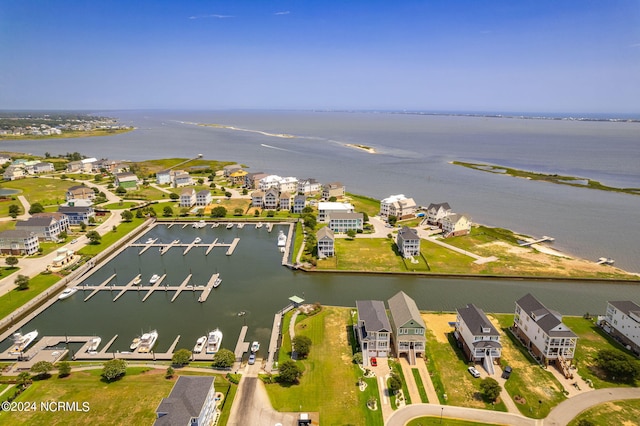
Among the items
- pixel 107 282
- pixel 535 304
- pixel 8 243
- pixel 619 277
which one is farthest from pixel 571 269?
pixel 8 243

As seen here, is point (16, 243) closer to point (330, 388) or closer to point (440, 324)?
point (330, 388)

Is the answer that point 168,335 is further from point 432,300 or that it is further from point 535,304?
point 535,304

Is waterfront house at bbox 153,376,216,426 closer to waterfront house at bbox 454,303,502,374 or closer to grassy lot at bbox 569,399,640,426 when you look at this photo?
waterfront house at bbox 454,303,502,374

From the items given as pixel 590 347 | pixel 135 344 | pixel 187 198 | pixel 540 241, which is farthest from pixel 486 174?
pixel 135 344

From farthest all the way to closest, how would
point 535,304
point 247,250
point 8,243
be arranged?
point 247,250
point 8,243
point 535,304

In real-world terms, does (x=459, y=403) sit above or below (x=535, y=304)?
below

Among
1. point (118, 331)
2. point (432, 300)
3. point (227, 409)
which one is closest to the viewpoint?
point (227, 409)

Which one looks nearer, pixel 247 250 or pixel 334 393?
pixel 334 393
